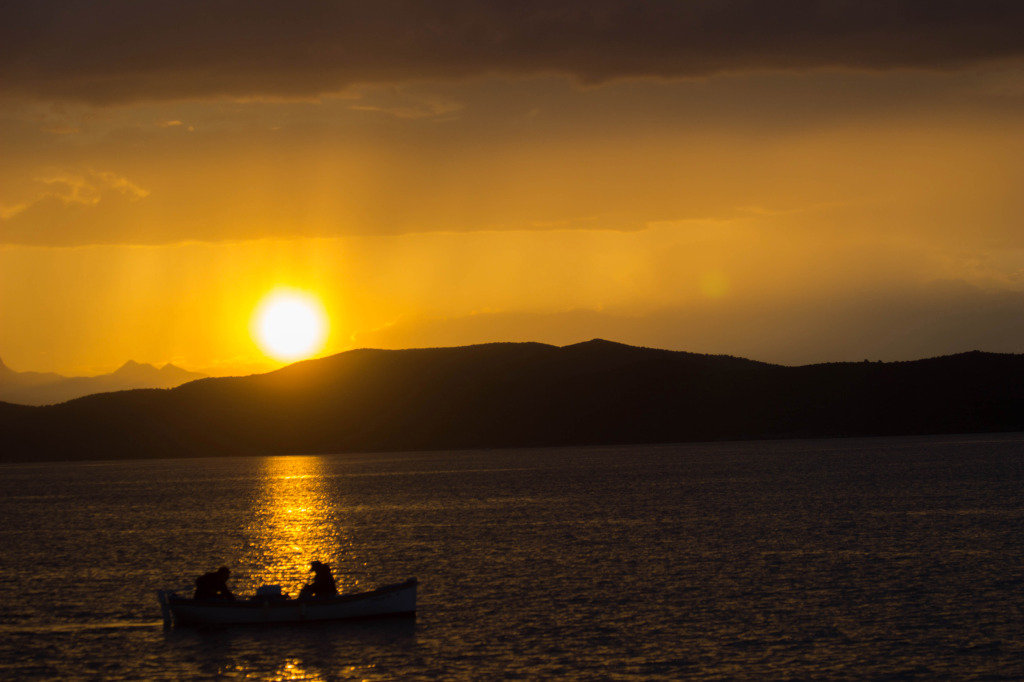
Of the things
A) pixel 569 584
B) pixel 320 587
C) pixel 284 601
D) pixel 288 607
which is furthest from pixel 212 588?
pixel 569 584

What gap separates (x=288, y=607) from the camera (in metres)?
47.2

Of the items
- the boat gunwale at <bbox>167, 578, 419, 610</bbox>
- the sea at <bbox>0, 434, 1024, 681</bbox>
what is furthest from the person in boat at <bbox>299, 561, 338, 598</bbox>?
the sea at <bbox>0, 434, 1024, 681</bbox>

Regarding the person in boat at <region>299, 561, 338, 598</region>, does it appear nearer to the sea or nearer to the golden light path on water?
the sea

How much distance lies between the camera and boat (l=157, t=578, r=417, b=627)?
47125mm

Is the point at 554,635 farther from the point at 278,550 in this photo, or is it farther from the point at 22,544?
the point at 22,544

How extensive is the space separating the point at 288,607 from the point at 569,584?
15.0 m

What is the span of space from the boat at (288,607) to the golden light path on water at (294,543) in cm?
946

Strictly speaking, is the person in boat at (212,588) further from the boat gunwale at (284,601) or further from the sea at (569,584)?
the sea at (569,584)

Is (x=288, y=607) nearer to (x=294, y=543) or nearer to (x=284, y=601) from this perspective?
(x=284, y=601)

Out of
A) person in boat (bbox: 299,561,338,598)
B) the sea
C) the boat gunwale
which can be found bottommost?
the sea

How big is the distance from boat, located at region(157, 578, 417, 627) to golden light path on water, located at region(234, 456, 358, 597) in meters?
9.46

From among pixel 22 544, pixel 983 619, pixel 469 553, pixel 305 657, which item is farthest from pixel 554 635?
pixel 22 544

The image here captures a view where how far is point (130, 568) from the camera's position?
6800cm

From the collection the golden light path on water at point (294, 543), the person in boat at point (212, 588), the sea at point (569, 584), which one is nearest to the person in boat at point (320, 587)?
the sea at point (569, 584)
